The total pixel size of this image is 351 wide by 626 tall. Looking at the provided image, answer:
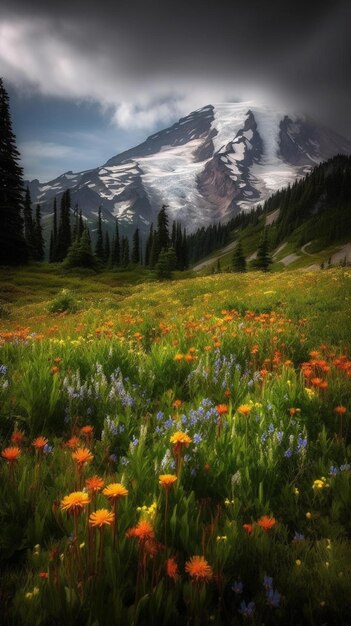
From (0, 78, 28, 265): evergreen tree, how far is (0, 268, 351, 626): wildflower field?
55.9 meters

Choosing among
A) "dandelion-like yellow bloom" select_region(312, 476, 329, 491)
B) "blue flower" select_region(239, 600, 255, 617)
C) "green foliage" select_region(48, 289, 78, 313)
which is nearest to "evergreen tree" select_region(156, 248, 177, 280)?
"green foliage" select_region(48, 289, 78, 313)

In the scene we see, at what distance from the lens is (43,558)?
198 cm

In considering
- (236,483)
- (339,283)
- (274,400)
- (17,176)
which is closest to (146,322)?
(274,400)

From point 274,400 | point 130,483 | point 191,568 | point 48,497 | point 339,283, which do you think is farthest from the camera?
point 339,283

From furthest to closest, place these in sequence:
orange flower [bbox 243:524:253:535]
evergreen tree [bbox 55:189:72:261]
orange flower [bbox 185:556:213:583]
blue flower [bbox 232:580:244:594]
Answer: evergreen tree [bbox 55:189:72:261] < orange flower [bbox 243:524:253:535] < blue flower [bbox 232:580:244:594] < orange flower [bbox 185:556:213:583]

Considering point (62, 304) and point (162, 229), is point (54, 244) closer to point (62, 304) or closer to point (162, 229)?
point (162, 229)

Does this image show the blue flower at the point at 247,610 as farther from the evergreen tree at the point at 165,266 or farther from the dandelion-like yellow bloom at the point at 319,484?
the evergreen tree at the point at 165,266

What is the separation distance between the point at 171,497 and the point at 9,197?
63718 millimetres

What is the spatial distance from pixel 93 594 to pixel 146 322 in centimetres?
735

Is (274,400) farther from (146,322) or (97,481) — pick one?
(146,322)

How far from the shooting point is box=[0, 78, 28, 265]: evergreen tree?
55.9m

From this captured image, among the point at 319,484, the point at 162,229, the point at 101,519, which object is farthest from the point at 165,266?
the point at 101,519

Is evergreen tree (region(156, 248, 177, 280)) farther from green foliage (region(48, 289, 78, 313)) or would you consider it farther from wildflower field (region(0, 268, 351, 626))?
wildflower field (region(0, 268, 351, 626))

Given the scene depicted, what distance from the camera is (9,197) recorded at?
58.9 metres
